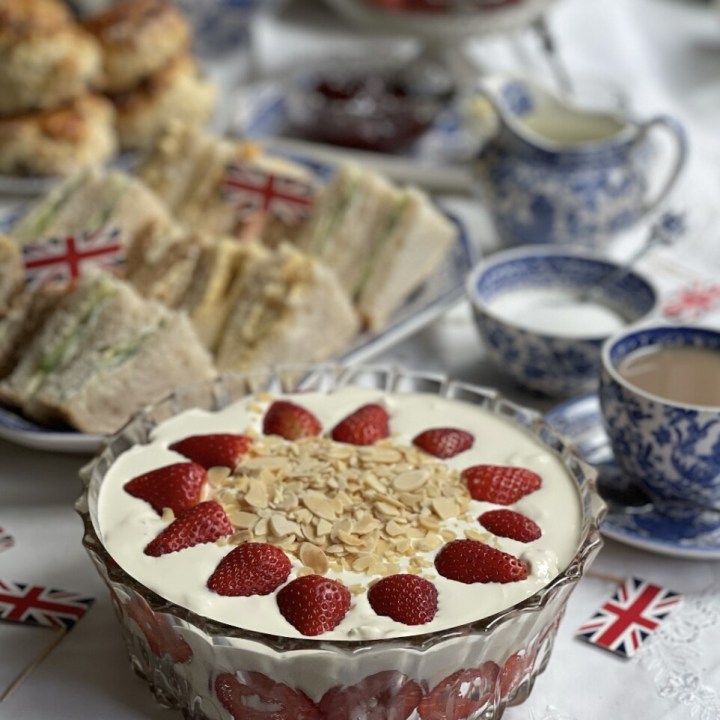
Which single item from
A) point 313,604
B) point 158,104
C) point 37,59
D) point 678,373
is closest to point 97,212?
point 37,59

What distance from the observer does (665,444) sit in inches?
86.2

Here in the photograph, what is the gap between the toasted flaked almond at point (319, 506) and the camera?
6.26ft

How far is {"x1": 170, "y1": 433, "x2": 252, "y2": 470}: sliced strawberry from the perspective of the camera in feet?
6.84

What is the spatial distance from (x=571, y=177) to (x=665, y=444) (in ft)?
4.66

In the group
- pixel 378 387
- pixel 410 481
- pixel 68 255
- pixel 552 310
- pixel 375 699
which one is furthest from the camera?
pixel 552 310

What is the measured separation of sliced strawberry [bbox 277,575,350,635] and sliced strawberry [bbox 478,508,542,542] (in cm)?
33

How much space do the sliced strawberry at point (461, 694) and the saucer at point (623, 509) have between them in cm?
59

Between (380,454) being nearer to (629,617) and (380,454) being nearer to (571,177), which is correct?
(629,617)

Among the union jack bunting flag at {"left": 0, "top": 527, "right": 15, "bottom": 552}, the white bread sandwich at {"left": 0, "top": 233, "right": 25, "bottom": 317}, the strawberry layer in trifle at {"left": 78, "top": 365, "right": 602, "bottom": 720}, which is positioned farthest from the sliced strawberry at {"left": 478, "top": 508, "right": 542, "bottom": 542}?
the white bread sandwich at {"left": 0, "top": 233, "right": 25, "bottom": 317}

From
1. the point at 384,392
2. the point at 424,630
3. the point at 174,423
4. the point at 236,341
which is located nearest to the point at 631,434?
the point at 384,392

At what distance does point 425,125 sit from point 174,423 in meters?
2.44

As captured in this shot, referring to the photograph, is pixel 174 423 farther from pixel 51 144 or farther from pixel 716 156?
pixel 716 156

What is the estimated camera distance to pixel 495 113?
3.46m

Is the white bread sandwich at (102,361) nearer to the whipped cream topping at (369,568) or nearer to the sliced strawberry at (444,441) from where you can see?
the whipped cream topping at (369,568)
